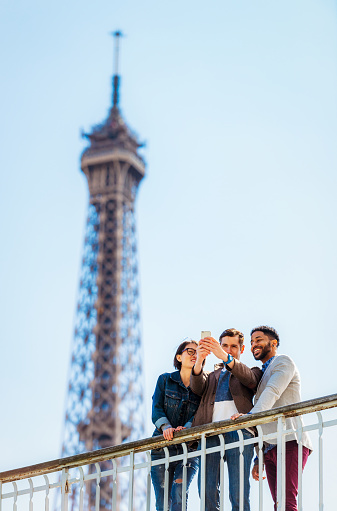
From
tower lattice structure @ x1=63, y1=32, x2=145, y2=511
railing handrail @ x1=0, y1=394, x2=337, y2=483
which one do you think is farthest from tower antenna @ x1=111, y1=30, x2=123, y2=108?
railing handrail @ x1=0, y1=394, x2=337, y2=483

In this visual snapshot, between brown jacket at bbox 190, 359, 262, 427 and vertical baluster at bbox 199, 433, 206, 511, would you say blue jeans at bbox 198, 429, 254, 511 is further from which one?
brown jacket at bbox 190, 359, 262, 427

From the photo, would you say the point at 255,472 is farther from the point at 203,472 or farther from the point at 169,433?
the point at 169,433

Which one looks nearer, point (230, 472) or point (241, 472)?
point (241, 472)

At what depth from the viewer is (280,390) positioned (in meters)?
6.62

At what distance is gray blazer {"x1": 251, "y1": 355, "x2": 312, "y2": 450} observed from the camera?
21.6 feet

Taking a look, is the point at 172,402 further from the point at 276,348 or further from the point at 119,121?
the point at 119,121

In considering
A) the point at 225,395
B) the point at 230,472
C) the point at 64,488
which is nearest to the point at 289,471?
the point at 230,472

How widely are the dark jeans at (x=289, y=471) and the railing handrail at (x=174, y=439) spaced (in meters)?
0.22

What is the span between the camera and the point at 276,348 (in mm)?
7031

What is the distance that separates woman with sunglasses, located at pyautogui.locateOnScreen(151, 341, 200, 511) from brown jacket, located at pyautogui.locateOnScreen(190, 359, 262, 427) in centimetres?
17

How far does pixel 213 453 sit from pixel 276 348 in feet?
2.60

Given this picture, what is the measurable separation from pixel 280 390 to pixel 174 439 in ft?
2.55

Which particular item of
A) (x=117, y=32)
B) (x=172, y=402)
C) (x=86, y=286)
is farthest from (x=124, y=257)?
(x=172, y=402)

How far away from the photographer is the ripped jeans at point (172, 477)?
6.95 m
